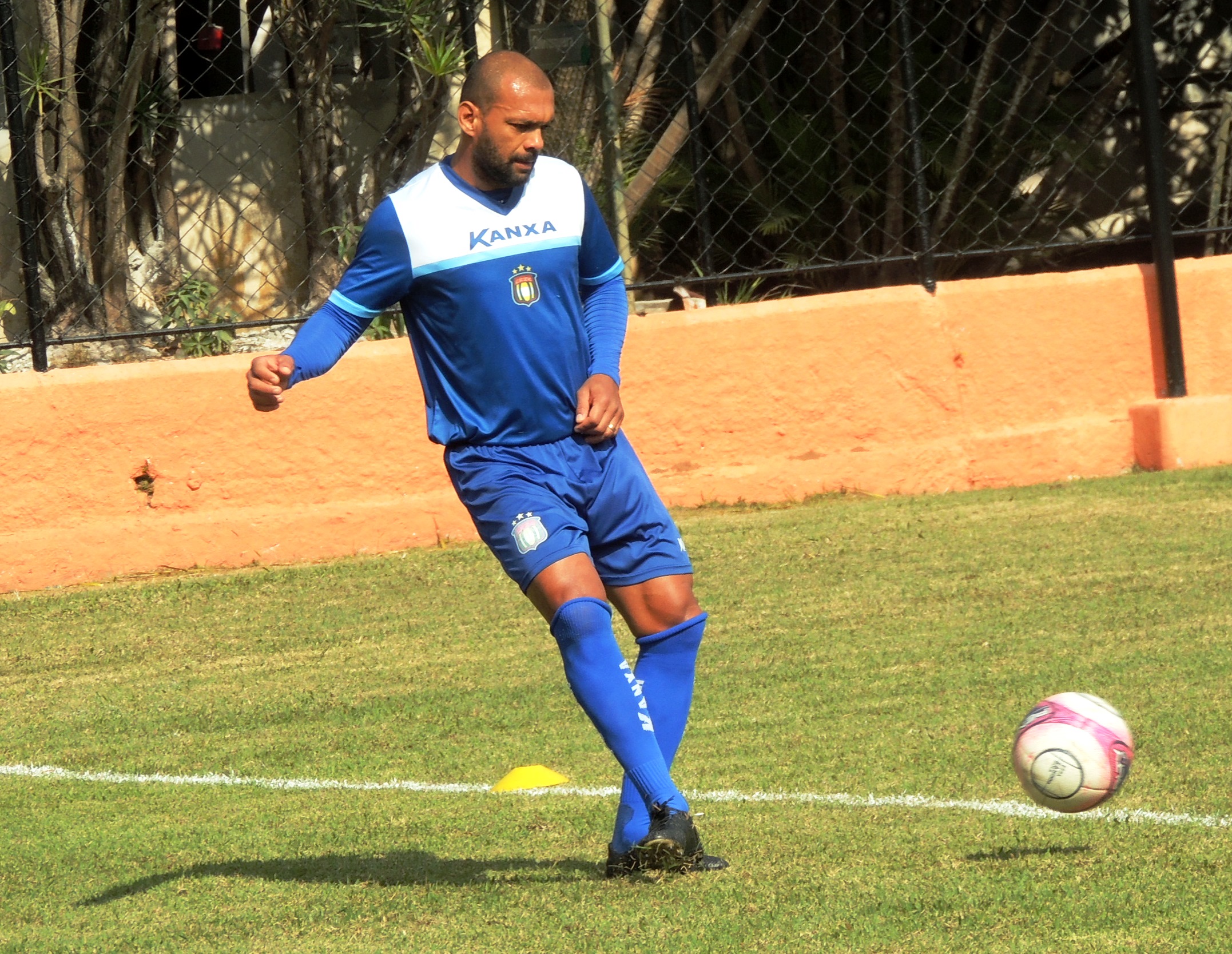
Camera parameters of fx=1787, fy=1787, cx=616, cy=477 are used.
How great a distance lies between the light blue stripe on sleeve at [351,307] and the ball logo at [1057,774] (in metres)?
1.96

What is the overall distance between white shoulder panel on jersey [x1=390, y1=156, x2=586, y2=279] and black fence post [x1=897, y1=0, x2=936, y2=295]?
5.55m

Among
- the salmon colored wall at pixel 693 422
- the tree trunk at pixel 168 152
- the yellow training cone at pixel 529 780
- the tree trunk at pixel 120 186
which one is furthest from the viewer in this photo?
the tree trunk at pixel 168 152

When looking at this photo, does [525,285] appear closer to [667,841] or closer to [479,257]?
[479,257]

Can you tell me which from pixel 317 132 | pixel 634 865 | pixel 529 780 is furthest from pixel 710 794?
pixel 317 132

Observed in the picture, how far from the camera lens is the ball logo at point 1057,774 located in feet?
13.8

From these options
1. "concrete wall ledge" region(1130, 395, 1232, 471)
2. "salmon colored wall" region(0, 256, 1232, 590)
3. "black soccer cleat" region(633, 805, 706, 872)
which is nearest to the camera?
"black soccer cleat" region(633, 805, 706, 872)

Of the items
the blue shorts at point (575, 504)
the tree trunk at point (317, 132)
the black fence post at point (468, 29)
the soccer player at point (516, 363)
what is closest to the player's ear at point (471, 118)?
the soccer player at point (516, 363)

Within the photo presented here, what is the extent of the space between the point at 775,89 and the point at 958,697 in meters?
6.81

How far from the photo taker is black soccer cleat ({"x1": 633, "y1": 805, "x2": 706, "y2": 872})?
13.5ft

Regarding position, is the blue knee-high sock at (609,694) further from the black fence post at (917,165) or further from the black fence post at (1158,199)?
the black fence post at (1158,199)

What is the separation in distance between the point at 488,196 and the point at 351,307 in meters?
0.44

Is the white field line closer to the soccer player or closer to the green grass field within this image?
the green grass field

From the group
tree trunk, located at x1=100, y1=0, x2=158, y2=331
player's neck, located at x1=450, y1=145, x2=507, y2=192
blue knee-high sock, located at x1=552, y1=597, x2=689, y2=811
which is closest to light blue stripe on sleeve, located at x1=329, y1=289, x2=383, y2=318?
player's neck, located at x1=450, y1=145, x2=507, y2=192

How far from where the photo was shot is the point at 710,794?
508 cm
